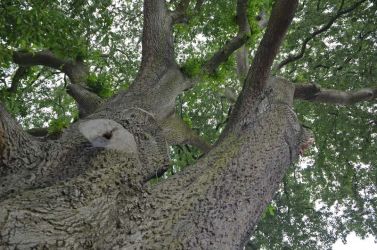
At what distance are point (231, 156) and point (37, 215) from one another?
1747mm

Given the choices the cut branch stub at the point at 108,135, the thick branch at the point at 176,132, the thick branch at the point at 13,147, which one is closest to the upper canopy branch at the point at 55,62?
the thick branch at the point at 176,132

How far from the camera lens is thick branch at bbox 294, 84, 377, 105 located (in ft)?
16.7

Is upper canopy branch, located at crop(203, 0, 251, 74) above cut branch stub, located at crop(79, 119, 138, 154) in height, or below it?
above

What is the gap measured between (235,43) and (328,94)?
2.12 metres

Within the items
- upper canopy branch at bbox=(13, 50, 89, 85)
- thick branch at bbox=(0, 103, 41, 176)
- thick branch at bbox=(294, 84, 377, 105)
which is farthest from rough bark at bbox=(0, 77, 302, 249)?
upper canopy branch at bbox=(13, 50, 89, 85)

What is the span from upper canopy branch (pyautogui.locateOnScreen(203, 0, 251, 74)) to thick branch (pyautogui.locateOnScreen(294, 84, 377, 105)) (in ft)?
6.45

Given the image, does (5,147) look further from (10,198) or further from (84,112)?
(84,112)

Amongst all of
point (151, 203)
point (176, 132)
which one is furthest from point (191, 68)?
point (151, 203)

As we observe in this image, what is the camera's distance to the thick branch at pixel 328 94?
5094 millimetres

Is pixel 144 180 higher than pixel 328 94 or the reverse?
the reverse

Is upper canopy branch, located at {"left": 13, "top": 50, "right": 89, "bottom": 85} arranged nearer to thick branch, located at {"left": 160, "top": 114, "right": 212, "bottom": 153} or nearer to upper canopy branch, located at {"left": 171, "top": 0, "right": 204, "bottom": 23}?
upper canopy branch, located at {"left": 171, "top": 0, "right": 204, "bottom": 23}

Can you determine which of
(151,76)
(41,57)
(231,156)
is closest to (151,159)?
(231,156)

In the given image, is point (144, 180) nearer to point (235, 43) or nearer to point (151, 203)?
point (151, 203)

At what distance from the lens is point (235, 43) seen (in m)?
6.83
